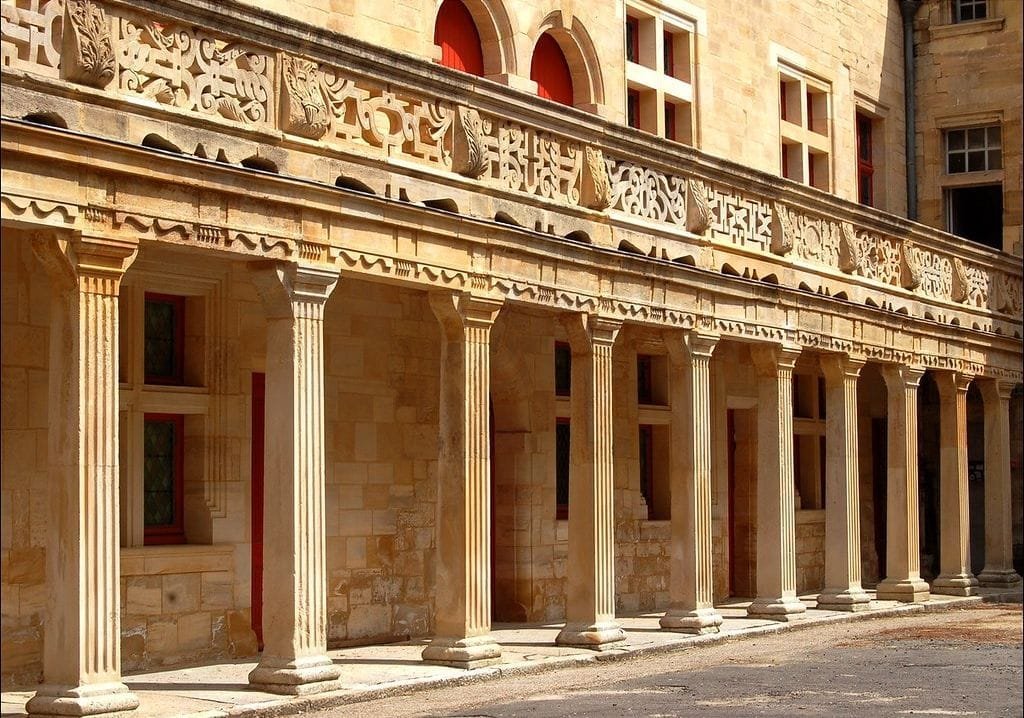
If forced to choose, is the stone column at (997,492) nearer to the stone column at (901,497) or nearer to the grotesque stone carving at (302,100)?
the stone column at (901,497)

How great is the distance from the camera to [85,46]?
9.74 m

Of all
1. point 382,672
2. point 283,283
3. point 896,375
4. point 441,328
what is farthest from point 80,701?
point 896,375

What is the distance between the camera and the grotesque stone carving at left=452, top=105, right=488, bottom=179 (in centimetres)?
1312

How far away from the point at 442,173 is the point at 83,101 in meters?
3.66

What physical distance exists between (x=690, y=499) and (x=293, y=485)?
19.1 ft

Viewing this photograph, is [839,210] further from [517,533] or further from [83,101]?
[83,101]

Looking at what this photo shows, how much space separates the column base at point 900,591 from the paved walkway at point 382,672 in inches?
95.9

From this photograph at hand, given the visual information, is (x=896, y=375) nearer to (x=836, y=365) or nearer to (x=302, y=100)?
(x=836, y=365)

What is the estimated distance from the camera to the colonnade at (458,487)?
978 centimetres

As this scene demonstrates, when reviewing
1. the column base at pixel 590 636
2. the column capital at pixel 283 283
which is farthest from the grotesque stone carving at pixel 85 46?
the column base at pixel 590 636

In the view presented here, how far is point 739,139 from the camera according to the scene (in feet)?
67.7

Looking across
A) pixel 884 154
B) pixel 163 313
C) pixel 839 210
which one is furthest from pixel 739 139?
pixel 163 313

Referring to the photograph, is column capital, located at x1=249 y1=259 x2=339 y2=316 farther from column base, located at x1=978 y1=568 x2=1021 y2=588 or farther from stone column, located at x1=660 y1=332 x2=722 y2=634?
column base, located at x1=978 y1=568 x2=1021 y2=588

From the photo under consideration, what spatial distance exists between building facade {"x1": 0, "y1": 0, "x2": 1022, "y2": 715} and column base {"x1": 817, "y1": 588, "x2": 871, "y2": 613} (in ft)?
0.08
